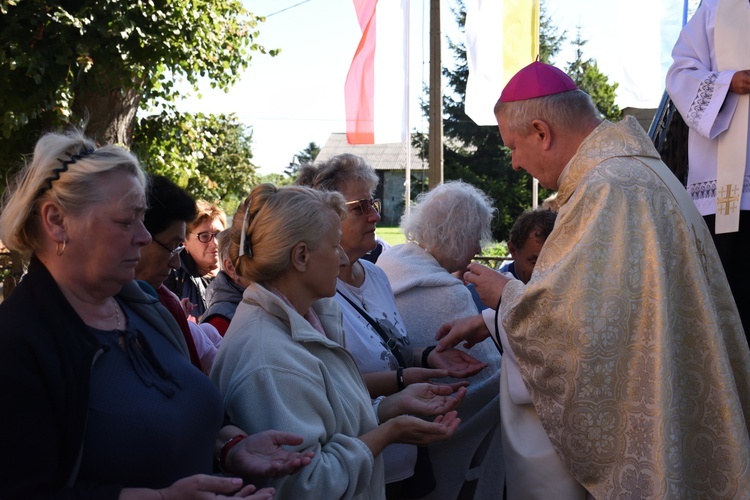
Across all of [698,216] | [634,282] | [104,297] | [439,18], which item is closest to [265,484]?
[104,297]

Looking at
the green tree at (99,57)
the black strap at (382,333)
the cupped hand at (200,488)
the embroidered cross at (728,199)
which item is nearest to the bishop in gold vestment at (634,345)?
the black strap at (382,333)

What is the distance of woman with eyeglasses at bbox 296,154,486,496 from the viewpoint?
11.7 ft

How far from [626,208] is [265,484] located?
1668 millimetres

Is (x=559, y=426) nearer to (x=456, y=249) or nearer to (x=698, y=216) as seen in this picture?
(x=698, y=216)

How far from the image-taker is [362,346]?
370 centimetres

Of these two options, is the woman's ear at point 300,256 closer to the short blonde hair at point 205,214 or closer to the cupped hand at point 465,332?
the cupped hand at point 465,332

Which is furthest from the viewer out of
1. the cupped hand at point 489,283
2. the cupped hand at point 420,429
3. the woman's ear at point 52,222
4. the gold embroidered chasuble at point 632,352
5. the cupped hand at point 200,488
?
the cupped hand at point 489,283

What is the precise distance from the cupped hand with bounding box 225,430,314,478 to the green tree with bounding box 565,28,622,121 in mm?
28453

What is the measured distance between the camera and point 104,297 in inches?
92.3

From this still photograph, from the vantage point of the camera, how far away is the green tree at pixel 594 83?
99.2ft

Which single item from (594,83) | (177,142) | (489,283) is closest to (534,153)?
(489,283)

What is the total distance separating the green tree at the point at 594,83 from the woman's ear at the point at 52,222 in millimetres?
28658

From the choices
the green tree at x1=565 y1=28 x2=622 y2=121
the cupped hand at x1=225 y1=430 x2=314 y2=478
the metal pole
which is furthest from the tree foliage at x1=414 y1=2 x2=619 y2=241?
the cupped hand at x1=225 y1=430 x2=314 y2=478

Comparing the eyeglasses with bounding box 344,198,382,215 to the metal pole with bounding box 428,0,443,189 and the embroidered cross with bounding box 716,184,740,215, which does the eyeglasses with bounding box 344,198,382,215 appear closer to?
the embroidered cross with bounding box 716,184,740,215
